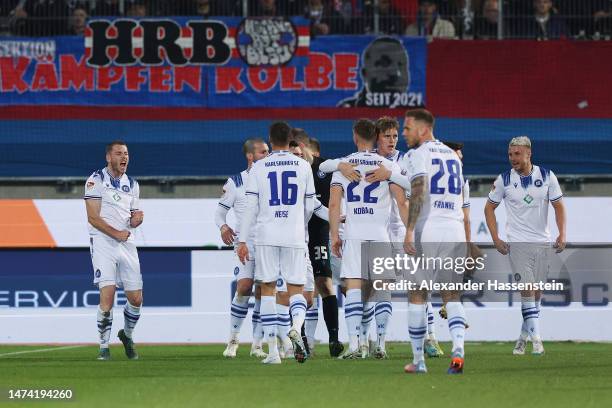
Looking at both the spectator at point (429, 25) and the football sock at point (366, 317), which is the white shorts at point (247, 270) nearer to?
the football sock at point (366, 317)

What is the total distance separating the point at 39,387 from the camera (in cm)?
923

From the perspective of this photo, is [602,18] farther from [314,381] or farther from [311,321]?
[314,381]

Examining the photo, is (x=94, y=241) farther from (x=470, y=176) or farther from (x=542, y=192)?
(x=470, y=176)

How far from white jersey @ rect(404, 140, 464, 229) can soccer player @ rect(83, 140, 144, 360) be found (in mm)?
3590

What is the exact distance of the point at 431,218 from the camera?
9.91 meters

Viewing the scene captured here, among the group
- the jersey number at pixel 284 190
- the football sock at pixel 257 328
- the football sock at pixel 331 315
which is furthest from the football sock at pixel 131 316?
the jersey number at pixel 284 190

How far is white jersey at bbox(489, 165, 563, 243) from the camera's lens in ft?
43.2

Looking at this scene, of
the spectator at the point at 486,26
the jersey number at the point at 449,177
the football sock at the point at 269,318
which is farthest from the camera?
the spectator at the point at 486,26

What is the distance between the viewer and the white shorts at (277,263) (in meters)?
11.2

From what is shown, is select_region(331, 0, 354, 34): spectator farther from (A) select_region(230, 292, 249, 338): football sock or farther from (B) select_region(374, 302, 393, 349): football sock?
(B) select_region(374, 302, 393, 349): football sock

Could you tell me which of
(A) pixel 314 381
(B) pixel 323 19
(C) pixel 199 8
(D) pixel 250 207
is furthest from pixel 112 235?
(B) pixel 323 19

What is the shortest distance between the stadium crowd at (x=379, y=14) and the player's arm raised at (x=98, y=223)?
9.05 metres

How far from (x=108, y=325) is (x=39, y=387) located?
3230 millimetres

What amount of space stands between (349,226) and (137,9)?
406 inches
